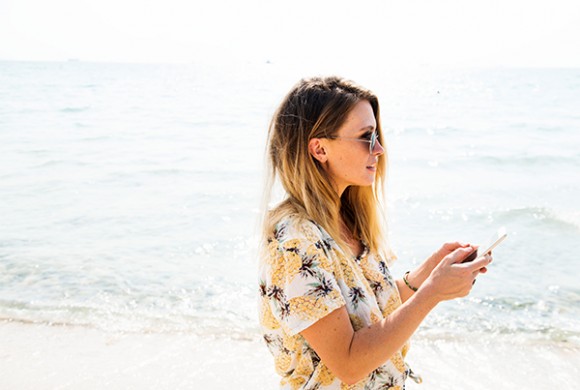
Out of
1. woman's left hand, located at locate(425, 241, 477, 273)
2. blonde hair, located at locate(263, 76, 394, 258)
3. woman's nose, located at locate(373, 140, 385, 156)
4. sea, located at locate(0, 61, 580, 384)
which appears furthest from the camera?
sea, located at locate(0, 61, 580, 384)

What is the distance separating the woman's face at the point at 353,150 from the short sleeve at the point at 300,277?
1.02 feet

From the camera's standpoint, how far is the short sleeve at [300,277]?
181 cm

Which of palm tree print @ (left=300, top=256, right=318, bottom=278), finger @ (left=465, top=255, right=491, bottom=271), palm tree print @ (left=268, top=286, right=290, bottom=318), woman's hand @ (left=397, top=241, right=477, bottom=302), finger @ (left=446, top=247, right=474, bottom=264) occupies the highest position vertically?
finger @ (left=465, top=255, right=491, bottom=271)

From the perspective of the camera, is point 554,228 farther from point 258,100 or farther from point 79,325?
point 258,100

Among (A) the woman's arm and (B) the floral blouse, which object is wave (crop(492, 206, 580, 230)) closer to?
(B) the floral blouse

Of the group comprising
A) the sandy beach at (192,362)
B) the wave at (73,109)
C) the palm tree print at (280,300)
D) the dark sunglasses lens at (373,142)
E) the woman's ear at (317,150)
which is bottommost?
the wave at (73,109)

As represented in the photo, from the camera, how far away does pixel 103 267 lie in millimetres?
7566

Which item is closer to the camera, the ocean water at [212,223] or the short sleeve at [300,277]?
the short sleeve at [300,277]

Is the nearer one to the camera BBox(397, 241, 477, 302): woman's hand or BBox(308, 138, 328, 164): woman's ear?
BBox(308, 138, 328, 164): woman's ear

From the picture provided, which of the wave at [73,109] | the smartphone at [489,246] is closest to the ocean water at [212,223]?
the smartphone at [489,246]

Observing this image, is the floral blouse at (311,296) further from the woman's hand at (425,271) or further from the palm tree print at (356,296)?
the woman's hand at (425,271)

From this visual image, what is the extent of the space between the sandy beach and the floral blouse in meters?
2.62

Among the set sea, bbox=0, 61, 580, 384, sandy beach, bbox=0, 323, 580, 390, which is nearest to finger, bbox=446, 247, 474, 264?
sea, bbox=0, 61, 580, 384

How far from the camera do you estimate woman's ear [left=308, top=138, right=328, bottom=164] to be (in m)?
2.10
